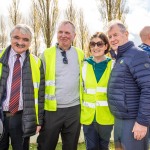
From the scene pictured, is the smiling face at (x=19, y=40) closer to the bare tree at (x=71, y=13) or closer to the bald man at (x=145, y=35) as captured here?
the bald man at (x=145, y=35)

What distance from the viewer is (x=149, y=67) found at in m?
2.79

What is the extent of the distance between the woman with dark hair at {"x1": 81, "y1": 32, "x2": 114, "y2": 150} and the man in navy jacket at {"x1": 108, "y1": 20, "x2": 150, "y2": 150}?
460 millimetres

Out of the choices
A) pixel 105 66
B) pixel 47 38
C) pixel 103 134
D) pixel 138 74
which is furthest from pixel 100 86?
pixel 47 38

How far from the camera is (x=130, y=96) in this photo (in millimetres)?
2898

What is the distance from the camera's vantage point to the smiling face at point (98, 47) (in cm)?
361

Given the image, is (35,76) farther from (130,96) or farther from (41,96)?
(130,96)

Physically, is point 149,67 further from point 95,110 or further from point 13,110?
point 13,110

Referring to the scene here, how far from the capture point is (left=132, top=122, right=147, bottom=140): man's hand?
280 cm

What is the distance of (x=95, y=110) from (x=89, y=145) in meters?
0.42

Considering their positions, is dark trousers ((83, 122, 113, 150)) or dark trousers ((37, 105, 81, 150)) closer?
dark trousers ((83, 122, 113, 150))

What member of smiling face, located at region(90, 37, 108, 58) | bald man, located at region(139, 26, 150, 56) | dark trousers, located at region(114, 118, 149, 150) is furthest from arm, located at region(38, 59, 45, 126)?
bald man, located at region(139, 26, 150, 56)

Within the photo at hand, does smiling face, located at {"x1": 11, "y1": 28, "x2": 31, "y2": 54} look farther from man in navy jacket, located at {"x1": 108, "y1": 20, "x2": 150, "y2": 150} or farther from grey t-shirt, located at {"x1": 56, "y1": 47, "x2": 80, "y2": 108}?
man in navy jacket, located at {"x1": 108, "y1": 20, "x2": 150, "y2": 150}

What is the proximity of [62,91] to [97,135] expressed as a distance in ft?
2.16

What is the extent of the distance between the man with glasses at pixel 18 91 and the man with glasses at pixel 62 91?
27 cm
